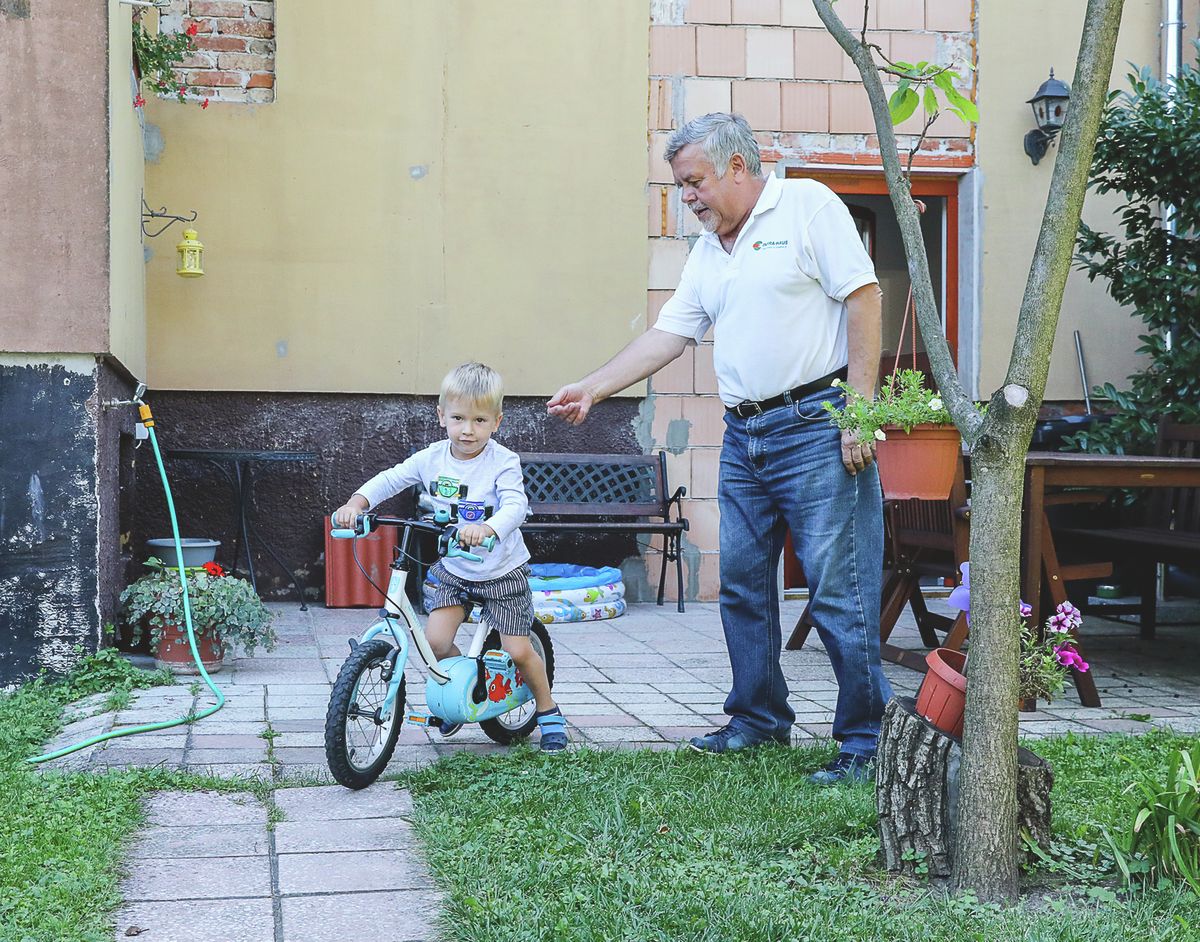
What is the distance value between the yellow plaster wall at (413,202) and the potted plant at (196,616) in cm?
222

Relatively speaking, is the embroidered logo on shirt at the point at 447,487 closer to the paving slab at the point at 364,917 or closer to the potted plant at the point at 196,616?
the paving slab at the point at 364,917

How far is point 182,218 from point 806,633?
13.4ft

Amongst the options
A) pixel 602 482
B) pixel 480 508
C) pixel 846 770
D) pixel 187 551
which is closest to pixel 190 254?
pixel 187 551

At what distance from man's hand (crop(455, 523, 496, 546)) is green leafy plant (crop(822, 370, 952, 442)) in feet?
3.26

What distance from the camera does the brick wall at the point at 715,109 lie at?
7652 mm

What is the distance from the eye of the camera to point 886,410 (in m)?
3.37

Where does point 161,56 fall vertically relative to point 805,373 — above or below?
above

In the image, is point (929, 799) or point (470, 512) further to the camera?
point (470, 512)

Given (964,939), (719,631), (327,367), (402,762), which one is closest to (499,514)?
(402,762)

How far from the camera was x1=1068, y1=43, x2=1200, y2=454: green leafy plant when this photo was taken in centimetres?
664

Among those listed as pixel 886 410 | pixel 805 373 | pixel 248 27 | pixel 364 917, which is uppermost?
pixel 248 27

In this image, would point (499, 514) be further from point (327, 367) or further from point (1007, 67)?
point (1007, 67)

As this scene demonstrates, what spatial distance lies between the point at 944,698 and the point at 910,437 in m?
0.99

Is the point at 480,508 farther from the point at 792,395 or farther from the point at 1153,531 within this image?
the point at 1153,531
